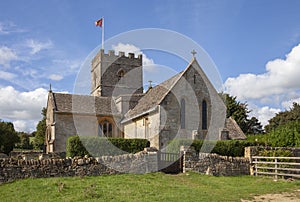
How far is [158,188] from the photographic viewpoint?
12.8 m

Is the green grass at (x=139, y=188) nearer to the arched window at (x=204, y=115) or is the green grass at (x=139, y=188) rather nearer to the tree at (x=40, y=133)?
the arched window at (x=204, y=115)

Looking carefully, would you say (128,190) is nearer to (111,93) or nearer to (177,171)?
(177,171)

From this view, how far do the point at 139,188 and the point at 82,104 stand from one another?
74.1 ft

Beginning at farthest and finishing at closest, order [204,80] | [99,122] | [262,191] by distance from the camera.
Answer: [99,122] < [204,80] < [262,191]

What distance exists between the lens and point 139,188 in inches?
493

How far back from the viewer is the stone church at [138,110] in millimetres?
24719

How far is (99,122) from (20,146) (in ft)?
128

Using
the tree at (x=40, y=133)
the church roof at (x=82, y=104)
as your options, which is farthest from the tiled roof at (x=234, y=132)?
the tree at (x=40, y=133)

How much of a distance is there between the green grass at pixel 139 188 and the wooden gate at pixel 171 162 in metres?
1.54

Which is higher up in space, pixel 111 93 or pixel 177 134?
pixel 111 93

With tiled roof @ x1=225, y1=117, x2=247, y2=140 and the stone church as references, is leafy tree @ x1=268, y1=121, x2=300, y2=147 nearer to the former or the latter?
the stone church

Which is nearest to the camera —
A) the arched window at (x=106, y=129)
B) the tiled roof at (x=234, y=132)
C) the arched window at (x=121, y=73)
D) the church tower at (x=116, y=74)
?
the tiled roof at (x=234, y=132)

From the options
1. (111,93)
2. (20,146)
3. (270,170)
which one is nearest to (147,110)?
(270,170)

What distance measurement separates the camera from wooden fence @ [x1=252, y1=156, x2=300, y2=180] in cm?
1669
